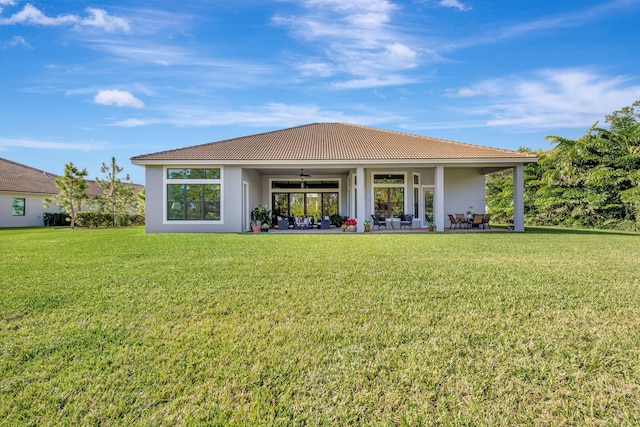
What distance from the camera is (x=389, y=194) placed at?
1928 centimetres

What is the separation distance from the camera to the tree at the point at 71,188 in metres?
22.2

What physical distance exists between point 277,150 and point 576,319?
15.2 meters

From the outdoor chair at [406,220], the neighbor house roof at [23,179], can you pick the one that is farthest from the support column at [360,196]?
the neighbor house roof at [23,179]

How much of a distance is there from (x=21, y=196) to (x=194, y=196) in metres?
18.8

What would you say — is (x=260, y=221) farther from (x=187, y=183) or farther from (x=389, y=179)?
(x=389, y=179)

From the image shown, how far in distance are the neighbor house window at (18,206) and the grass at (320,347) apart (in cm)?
2534

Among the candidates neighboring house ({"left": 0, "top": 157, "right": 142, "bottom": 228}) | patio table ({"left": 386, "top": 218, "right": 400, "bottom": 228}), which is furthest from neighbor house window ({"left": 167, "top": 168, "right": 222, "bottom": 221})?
neighboring house ({"left": 0, "top": 157, "right": 142, "bottom": 228})

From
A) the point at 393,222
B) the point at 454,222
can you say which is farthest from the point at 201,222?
the point at 454,222

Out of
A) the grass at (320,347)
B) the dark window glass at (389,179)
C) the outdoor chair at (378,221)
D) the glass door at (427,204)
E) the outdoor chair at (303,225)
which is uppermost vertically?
the dark window glass at (389,179)

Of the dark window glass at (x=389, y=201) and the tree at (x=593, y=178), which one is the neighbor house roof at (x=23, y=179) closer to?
the dark window glass at (x=389, y=201)

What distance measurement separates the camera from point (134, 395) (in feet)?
8.62

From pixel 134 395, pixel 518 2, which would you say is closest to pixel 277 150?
pixel 518 2

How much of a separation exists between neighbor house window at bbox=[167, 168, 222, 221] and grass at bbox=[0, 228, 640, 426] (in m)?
10.0

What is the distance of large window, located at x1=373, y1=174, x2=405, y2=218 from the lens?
63.2 ft
